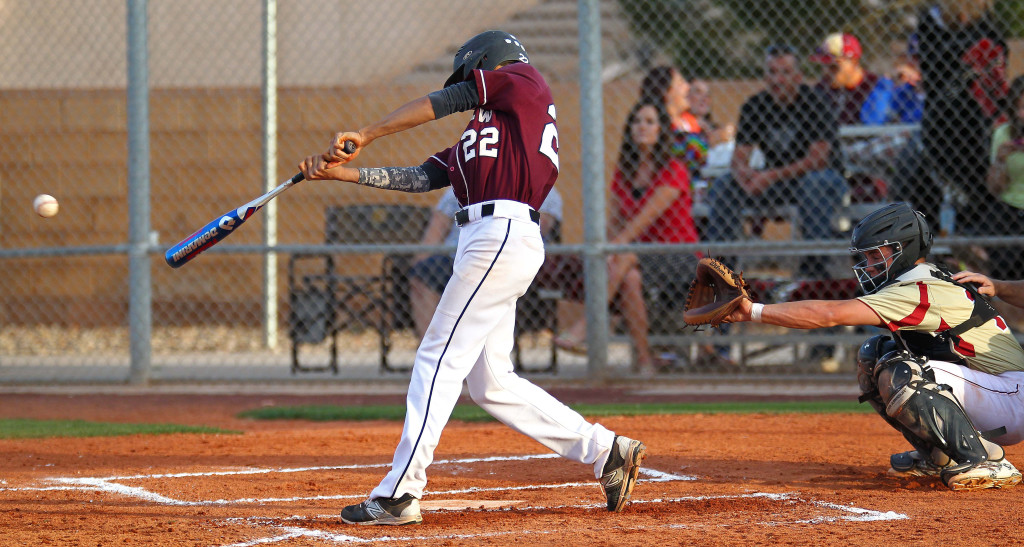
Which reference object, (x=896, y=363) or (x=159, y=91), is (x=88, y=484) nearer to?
(x=896, y=363)

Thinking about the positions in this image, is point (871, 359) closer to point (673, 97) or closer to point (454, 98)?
point (454, 98)

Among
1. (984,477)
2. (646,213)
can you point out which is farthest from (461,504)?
(646,213)

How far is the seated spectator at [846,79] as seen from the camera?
845cm

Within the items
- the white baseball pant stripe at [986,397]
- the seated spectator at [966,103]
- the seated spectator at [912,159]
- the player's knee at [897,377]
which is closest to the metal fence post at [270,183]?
the seated spectator at [912,159]

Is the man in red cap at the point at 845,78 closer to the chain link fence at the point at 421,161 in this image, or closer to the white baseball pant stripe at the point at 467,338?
the chain link fence at the point at 421,161

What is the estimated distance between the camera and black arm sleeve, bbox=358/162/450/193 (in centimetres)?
428

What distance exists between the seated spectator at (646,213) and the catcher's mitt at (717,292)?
4.08m

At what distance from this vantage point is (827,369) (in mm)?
8641

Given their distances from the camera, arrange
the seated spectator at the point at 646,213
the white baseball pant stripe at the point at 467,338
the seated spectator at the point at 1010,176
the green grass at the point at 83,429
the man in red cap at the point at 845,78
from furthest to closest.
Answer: the man in red cap at the point at 845,78
the seated spectator at the point at 646,213
the seated spectator at the point at 1010,176
the green grass at the point at 83,429
the white baseball pant stripe at the point at 467,338

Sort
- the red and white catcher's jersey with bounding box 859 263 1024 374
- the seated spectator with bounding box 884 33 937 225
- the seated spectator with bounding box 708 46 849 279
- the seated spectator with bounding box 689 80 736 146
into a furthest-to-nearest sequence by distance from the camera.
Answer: the seated spectator with bounding box 689 80 736 146
the seated spectator with bounding box 708 46 849 279
the seated spectator with bounding box 884 33 937 225
the red and white catcher's jersey with bounding box 859 263 1024 374

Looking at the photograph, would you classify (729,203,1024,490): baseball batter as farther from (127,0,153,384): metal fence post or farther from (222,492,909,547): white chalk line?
(127,0,153,384): metal fence post

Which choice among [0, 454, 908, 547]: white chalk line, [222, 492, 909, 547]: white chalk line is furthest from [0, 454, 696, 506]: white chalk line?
[222, 492, 909, 547]: white chalk line

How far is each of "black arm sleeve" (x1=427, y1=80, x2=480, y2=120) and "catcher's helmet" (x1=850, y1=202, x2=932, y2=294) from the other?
174 centimetres

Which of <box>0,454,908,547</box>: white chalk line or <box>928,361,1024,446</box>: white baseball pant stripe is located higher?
<box>928,361,1024,446</box>: white baseball pant stripe
